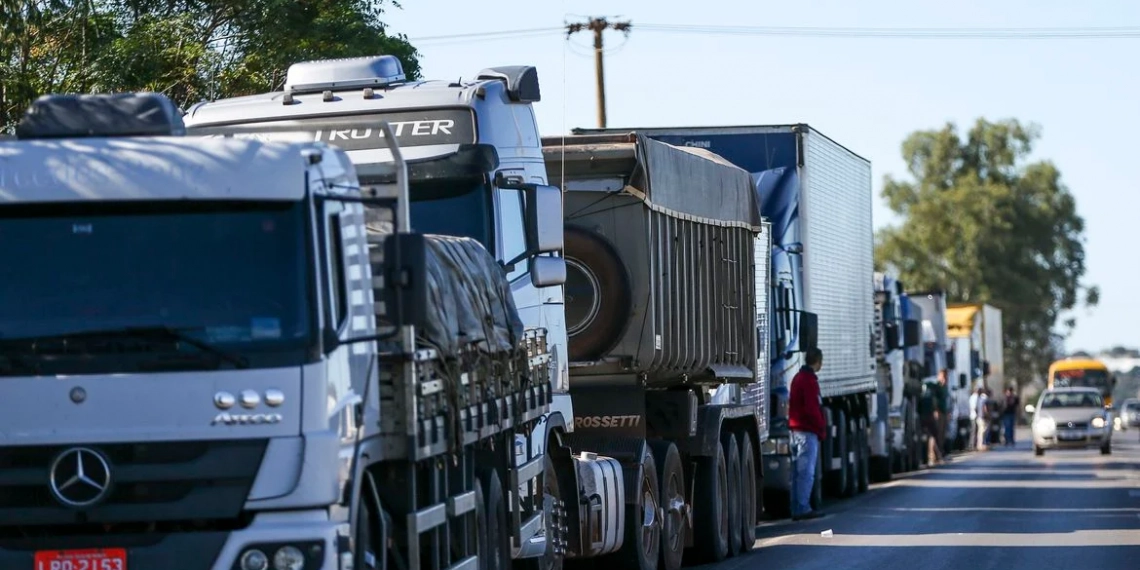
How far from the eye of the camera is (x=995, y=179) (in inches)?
3656

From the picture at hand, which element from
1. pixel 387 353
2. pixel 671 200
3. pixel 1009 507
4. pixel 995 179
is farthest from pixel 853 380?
pixel 995 179

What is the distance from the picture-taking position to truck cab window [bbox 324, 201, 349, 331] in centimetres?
796

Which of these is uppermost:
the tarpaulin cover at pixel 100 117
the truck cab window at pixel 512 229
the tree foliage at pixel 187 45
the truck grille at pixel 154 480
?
the tree foliage at pixel 187 45

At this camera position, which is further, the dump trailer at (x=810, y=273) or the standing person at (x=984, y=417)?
the standing person at (x=984, y=417)

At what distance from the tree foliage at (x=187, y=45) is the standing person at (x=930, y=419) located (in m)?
21.4

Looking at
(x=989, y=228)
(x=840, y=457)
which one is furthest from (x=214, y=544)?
(x=989, y=228)

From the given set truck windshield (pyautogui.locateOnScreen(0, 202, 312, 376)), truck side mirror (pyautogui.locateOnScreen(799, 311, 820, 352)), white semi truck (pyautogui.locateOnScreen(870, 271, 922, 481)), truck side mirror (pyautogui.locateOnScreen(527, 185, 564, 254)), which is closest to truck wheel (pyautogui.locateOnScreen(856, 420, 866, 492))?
white semi truck (pyautogui.locateOnScreen(870, 271, 922, 481))

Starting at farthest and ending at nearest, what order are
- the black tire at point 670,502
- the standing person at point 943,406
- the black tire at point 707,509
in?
1. the standing person at point 943,406
2. the black tire at point 707,509
3. the black tire at point 670,502

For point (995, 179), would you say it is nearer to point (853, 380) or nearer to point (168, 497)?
point (853, 380)

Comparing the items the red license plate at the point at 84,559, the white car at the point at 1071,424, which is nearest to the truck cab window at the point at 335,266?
Result: the red license plate at the point at 84,559

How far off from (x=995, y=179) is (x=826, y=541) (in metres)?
78.2

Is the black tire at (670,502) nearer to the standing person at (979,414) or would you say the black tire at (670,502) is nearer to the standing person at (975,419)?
the standing person at (979,414)

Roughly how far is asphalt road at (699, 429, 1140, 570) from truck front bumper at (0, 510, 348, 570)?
7439 millimetres

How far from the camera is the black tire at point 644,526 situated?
44.7 ft
